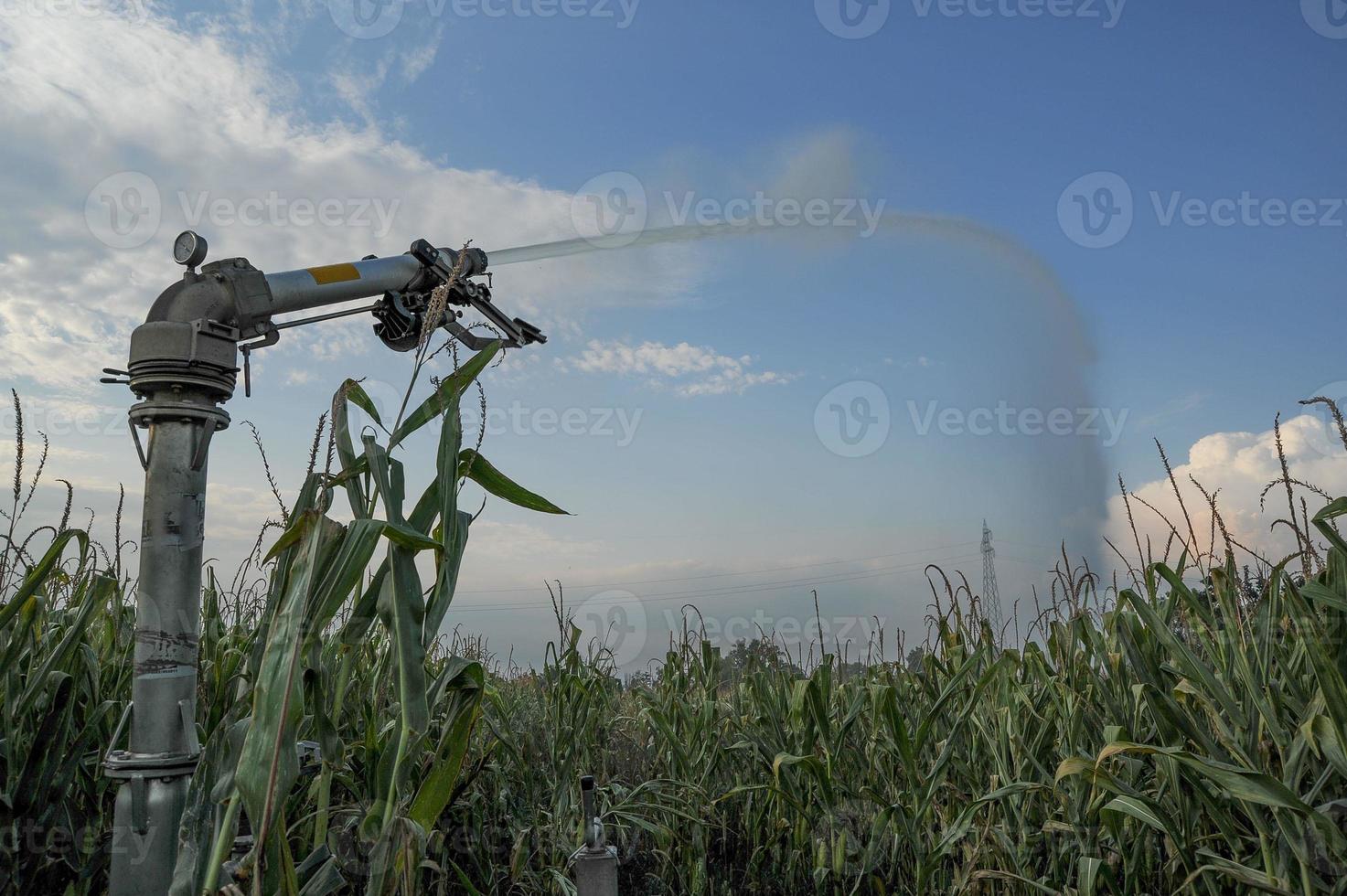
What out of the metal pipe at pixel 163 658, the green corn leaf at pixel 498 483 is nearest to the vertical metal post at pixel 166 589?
the metal pipe at pixel 163 658

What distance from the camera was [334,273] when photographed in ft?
9.22

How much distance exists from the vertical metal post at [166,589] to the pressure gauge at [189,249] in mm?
282

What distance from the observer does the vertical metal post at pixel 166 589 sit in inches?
80.8

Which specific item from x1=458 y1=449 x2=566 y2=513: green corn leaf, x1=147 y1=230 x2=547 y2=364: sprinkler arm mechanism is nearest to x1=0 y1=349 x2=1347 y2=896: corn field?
x1=458 y1=449 x2=566 y2=513: green corn leaf

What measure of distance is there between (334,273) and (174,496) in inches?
37.0

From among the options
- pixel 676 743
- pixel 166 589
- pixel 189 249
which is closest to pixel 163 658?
pixel 166 589

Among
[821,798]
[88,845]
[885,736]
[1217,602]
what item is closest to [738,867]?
[821,798]

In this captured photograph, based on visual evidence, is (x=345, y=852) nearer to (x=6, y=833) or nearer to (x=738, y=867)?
(x=6, y=833)

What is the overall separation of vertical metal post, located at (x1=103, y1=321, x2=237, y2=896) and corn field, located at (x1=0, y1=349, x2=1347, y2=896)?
0.54ft

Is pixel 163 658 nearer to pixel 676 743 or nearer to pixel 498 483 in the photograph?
pixel 498 483

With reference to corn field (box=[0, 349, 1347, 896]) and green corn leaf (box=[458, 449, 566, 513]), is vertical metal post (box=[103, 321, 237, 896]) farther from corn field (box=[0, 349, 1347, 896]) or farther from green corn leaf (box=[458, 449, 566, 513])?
green corn leaf (box=[458, 449, 566, 513])

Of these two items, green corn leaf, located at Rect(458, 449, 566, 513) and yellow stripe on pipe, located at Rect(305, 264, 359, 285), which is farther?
yellow stripe on pipe, located at Rect(305, 264, 359, 285)

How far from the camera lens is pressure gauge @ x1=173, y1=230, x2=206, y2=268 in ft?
8.12

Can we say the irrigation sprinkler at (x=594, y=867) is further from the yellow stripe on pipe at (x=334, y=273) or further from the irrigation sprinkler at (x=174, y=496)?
the yellow stripe on pipe at (x=334, y=273)
